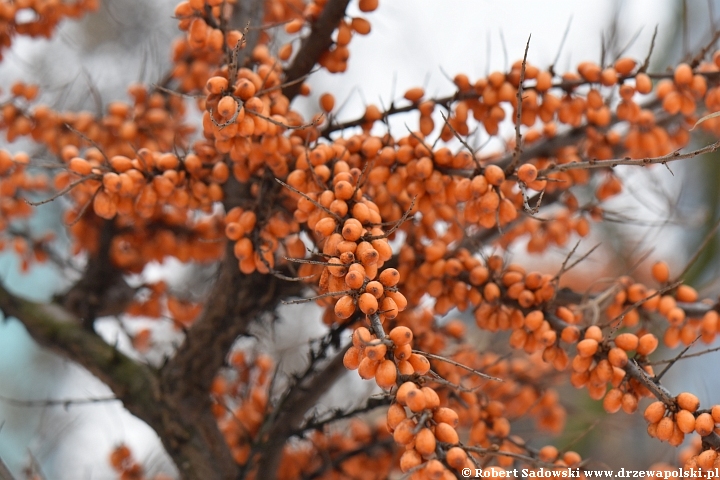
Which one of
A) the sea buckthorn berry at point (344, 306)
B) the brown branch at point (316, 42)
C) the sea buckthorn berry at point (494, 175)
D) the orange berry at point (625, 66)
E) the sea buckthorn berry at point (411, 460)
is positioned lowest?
the sea buckthorn berry at point (411, 460)

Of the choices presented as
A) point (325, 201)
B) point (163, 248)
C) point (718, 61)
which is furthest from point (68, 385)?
point (718, 61)

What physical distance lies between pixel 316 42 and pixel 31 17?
20.6 inches

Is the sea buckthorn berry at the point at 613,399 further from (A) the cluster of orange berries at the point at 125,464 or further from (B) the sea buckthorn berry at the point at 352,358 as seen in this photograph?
(A) the cluster of orange berries at the point at 125,464

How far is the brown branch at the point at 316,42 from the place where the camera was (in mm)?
792

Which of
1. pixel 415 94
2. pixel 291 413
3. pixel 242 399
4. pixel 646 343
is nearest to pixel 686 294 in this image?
pixel 646 343

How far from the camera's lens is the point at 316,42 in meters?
0.81

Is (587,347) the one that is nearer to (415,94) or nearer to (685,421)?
(685,421)

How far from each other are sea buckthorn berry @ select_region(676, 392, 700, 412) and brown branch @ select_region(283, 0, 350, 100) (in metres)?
0.52

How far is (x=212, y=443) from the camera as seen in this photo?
2.95 ft

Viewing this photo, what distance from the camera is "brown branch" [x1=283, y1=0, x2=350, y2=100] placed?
0.79 metres

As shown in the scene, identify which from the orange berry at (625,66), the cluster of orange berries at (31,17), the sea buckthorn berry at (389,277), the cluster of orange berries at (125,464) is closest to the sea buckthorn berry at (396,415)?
the sea buckthorn berry at (389,277)

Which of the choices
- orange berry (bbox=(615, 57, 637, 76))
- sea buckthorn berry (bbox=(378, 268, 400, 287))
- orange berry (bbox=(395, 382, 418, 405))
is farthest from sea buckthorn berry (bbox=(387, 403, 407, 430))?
A: orange berry (bbox=(615, 57, 637, 76))

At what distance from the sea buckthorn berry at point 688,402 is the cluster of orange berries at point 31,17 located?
98 cm

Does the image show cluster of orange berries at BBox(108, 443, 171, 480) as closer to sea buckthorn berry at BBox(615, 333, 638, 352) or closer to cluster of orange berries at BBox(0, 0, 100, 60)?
cluster of orange berries at BBox(0, 0, 100, 60)
